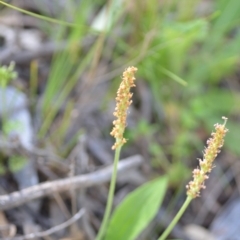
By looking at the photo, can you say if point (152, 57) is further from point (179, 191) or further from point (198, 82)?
point (179, 191)

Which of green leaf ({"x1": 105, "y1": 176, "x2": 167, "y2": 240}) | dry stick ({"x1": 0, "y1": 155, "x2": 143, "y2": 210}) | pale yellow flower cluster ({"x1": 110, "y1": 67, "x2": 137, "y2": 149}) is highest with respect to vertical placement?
pale yellow flower cluster ({"x1": 110, "y1": 67, "x2": 137, "y2": 149})

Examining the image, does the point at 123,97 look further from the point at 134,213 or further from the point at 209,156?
the point at 134,213

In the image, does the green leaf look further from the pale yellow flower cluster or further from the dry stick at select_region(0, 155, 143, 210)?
the pale yellow flower cluster

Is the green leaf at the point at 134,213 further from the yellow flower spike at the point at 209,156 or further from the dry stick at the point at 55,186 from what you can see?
the yellow flower spike at the point at 209,156

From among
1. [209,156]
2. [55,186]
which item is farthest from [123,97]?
[55,186]

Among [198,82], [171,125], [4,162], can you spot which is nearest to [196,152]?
[171,125]

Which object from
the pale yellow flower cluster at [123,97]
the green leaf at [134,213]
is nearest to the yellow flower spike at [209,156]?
the pale yellow flower cluster at [123,97]

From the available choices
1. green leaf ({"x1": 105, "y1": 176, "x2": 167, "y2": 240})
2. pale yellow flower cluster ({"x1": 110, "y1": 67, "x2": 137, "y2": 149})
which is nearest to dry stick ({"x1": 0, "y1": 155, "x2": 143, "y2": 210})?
green leaf ({"x1": 105, "y1": 176, "x2": 167, "y2": 240})

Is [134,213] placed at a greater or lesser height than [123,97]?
lesser
